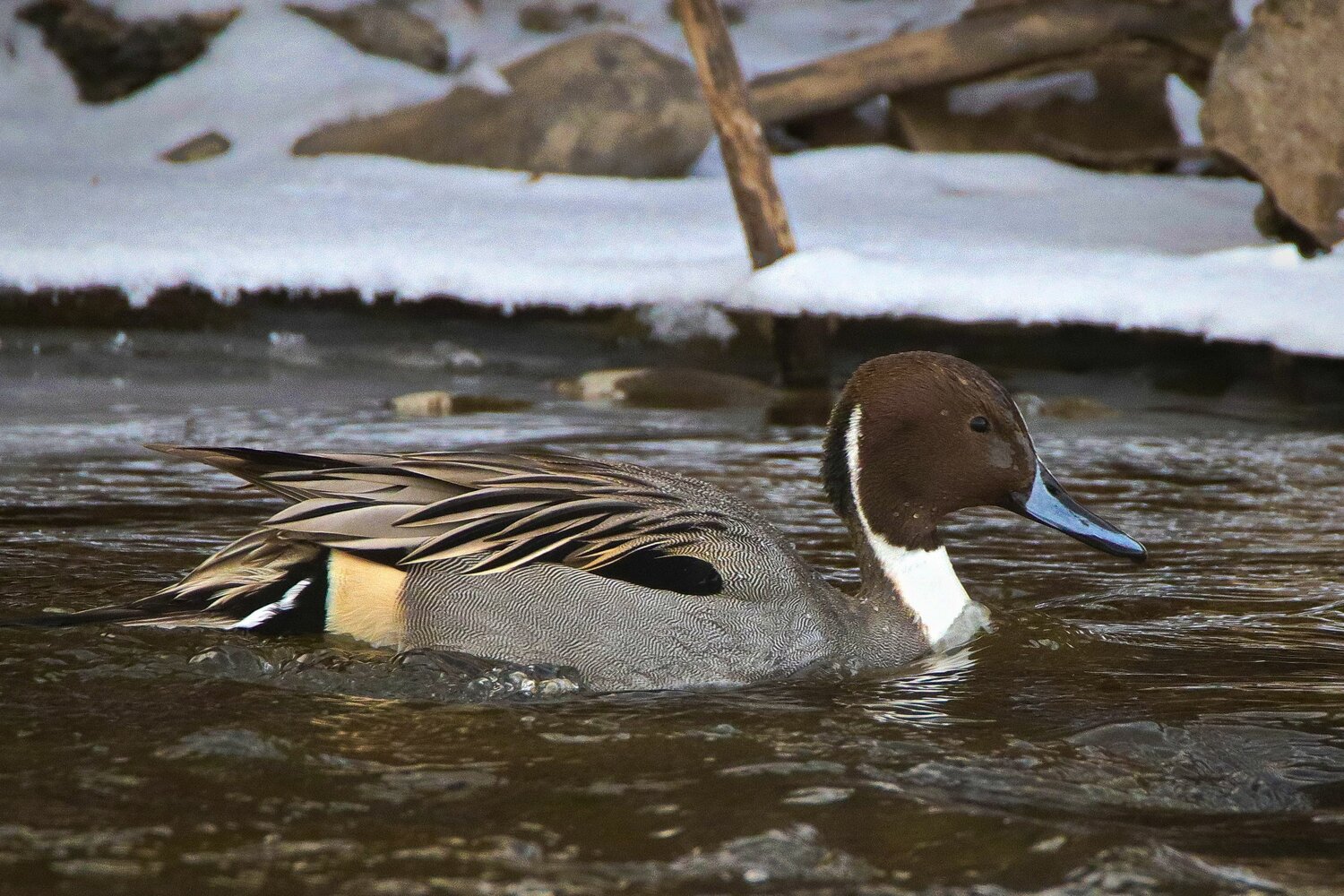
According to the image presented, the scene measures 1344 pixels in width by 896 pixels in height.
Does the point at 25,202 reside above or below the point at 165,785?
above

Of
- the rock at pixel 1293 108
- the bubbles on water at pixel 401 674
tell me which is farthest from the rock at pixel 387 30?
the bubbles on water at pixel 401 674

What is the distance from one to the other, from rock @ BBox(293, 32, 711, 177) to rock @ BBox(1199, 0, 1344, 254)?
3962mm

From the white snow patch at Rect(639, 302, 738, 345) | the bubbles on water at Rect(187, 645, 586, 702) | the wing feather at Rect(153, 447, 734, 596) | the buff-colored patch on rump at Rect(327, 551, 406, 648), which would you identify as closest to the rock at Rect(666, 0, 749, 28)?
the white snow patch at Rect(639, 302, 738, 345)

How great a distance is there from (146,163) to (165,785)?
9.27 meters

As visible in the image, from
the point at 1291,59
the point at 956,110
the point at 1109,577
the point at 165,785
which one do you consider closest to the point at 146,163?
the point at 956,110

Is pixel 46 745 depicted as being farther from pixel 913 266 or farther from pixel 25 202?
pixel 25 202

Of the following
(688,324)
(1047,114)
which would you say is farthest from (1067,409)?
(1047,114)

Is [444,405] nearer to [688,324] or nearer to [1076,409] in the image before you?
[688,324]

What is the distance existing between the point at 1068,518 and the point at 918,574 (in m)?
0.38

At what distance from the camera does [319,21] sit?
13094 millimetres

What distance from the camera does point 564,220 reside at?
991cm

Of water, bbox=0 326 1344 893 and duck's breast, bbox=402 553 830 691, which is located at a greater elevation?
duck's breast, bbox=402 553 830 691

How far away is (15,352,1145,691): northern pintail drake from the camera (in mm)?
3777

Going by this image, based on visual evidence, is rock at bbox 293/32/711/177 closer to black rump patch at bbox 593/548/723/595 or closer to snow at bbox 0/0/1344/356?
snow at bbox 0/0/1344/356
